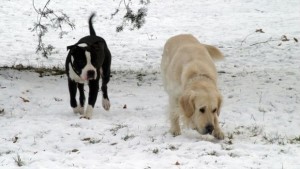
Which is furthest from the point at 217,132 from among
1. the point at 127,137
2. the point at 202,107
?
the point at 127,137

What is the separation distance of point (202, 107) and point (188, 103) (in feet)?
0.52

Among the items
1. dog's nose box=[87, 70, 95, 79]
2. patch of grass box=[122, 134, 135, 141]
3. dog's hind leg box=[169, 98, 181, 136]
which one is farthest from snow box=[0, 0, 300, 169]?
dog's nose box=[87, 70, 95, 79]

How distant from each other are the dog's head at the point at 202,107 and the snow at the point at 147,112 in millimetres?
184

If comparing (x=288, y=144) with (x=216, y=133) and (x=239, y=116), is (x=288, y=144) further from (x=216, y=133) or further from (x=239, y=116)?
(x=239, y=116)

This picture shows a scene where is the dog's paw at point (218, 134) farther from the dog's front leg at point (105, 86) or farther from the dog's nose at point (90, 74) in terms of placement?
the dog's front leg at point (105, 86)

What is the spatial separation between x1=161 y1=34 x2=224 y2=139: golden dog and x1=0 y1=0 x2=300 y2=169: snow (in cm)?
20

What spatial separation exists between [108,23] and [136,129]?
1128 centimetres

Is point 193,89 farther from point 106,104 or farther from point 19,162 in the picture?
point 106,104

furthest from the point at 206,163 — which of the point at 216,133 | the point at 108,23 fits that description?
the point at 108,23

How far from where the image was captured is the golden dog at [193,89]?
15.3ft

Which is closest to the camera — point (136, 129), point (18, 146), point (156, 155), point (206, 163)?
point (206, 163)

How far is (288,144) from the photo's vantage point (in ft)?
14.8

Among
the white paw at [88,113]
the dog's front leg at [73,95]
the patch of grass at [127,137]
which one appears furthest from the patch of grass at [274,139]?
the dog's front leg at [73,95]

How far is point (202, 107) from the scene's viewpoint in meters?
4.64
